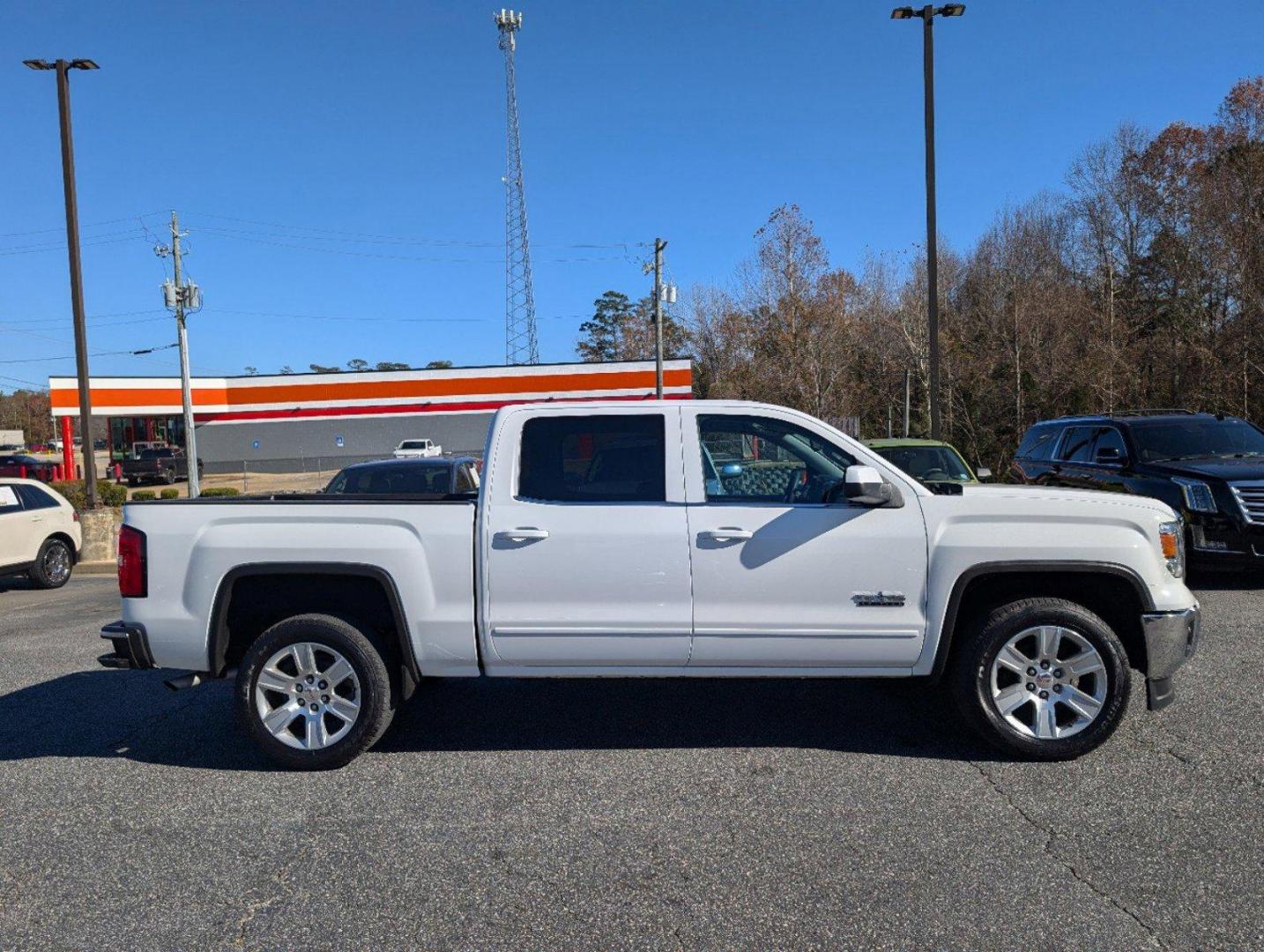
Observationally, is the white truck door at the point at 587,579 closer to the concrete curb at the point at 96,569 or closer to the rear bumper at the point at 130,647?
the rear bumper at the point at 130,647

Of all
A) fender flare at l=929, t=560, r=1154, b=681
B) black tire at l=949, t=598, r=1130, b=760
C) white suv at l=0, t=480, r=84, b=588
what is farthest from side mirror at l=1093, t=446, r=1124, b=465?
white suv at l=0, t=480, r=84, b=588

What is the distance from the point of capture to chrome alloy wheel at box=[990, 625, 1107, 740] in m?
4.70

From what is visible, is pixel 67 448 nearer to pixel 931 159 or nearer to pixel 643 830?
pixel 931 159

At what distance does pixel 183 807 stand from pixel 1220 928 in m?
4.23

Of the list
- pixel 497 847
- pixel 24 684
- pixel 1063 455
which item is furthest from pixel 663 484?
pixel 1063 455

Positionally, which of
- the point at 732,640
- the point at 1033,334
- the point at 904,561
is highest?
the point at 1033,334

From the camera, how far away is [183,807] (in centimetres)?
441

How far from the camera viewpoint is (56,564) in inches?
505

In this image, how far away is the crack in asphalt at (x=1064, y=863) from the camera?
10.5 feet

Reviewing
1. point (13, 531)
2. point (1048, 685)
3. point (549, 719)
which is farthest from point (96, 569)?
point (1048, 685)

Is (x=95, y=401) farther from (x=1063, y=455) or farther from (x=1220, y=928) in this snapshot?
(x=1220, y=928)

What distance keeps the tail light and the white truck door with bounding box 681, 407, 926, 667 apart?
279 centimetres

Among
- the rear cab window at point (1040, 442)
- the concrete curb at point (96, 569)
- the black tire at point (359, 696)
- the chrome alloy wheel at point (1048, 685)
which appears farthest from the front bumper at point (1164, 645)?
the concrete curb at point (96, 569)

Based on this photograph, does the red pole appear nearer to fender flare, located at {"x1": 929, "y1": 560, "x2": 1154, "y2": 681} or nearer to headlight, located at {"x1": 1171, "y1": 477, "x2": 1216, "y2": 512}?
headlight, located at {"x1": 1171, "y1": 477, "x2": 1216, "y2": 512}
